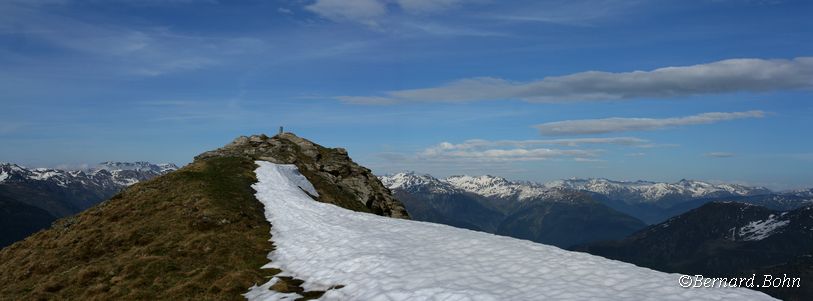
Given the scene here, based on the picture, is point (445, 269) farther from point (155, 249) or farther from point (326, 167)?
point (326, 167)

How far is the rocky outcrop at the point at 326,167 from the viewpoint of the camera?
65.2 metres

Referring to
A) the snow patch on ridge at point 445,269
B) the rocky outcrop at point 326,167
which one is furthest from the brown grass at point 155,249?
the rocky outcrop at point 326,167

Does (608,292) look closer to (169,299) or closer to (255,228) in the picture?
(169,299)

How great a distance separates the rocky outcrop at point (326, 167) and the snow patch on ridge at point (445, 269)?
98.6 ft

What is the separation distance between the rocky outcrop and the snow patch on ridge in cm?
3007

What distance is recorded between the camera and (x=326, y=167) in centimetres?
7575

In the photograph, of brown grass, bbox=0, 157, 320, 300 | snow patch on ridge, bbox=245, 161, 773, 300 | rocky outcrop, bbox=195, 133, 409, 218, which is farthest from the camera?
rocky outcrop, bbox=195, 133, 409, 218

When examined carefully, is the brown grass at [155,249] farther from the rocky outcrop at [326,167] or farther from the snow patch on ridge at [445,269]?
the rocky outcrop at [326,167]

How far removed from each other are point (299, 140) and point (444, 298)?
246 feet

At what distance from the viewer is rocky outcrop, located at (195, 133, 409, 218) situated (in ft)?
214

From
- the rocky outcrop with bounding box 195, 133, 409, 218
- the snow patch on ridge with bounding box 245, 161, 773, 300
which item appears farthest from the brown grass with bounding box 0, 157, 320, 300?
the rocky outcrop with bounding box 195, 133, 409, 218

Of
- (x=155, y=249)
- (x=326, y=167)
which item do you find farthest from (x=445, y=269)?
(x=326, y=167)

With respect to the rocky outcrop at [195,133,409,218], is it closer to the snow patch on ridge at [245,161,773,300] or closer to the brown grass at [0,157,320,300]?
the brown grass at [0,157,320,300]

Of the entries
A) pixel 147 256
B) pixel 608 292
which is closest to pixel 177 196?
pixel 147 256
